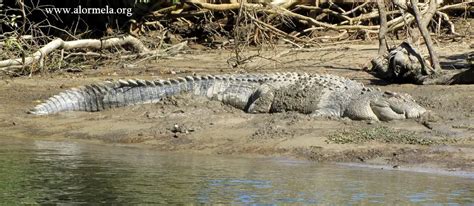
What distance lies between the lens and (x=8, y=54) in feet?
38.2

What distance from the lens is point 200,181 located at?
6.18 m

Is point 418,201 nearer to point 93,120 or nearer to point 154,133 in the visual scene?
point 154,133

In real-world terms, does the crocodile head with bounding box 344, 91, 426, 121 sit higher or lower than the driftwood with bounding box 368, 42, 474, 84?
lower

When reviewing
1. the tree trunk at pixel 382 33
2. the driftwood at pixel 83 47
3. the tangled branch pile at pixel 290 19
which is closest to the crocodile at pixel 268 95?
the tree trunk at pixel 382 33

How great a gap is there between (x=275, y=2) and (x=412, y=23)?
6.60ft

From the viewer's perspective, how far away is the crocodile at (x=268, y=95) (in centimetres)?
827

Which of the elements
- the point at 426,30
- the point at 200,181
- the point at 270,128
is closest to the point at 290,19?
the point at 426,30

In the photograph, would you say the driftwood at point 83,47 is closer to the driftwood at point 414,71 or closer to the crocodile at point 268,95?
the crocodile at point 268,95

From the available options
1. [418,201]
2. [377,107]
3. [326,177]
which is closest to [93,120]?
[377,107]

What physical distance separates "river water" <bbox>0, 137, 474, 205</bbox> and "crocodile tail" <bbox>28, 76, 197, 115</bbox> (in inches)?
71.4

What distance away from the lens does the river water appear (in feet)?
18.2

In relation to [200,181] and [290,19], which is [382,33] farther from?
[200,181]

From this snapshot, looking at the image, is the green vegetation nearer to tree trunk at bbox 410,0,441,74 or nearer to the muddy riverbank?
the muddy riverbank

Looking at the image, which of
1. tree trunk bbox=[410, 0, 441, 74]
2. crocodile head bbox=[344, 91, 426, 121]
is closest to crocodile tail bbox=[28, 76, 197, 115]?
crocodile head bbox=[344, 91, 426, 121]
